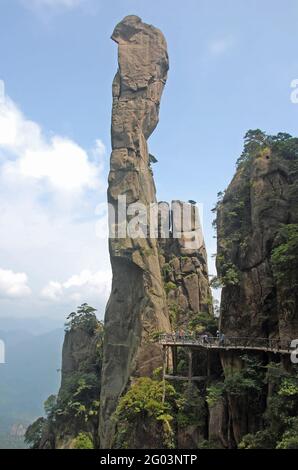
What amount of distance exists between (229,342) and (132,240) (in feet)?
49.2

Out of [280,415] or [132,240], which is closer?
[280,415]

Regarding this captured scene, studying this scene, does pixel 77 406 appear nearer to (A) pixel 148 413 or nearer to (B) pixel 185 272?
(A) pixel 148 413

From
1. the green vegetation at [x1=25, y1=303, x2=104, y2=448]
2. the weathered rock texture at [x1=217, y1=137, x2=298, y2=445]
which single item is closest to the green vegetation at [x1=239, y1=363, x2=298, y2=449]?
the weathered rock texture at [x1=217, y1=137, x2=298, y2=445]

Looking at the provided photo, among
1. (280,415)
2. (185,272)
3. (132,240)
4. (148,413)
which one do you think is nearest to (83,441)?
(148,413)

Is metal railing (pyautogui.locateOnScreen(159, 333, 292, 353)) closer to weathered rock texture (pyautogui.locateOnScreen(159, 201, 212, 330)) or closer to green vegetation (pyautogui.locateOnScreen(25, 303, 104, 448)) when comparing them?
weathered rock texture (pyautogui.locateOnScreen(159, 201, 212, 330))

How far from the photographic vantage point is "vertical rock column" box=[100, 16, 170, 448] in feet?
115

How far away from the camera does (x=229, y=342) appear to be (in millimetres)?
25906
